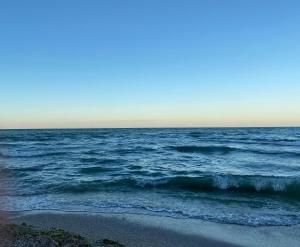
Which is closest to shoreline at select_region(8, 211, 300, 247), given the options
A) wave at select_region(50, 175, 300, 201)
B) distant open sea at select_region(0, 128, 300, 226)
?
distant open sea at select_region(0, 128, 300, 226)

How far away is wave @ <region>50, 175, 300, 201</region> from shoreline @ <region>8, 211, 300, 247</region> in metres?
3.96

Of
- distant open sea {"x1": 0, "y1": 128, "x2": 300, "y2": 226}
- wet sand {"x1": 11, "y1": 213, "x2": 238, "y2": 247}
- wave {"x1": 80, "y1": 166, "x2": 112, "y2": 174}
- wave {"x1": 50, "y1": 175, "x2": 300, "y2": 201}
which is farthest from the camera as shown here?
wave {"x1": 80, "y1": 166, "x2": 112, "y2": 174}

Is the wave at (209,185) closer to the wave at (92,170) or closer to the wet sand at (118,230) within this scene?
the wave at (92,170)

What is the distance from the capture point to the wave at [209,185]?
13812 millimetres

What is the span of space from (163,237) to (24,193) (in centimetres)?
684

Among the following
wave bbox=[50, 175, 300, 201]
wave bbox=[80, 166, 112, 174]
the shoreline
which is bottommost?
the shoreline

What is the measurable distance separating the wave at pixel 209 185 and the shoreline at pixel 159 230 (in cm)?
396

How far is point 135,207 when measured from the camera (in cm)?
1087

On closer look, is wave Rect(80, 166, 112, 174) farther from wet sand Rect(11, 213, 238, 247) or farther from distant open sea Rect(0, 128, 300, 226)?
wet sand Rect(11, 213, 238, 247)

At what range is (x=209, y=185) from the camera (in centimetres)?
1477

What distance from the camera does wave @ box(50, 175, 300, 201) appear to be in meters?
13.8

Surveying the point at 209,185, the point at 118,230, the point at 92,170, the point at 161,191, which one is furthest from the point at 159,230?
the point at 92,170

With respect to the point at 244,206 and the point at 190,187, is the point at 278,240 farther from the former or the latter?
the point at 190,187

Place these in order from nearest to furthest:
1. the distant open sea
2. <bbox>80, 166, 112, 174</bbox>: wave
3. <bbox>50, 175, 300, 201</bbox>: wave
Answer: the distant open sea, <bbox>50, 175, 300, 201</bbox>: wave, <bbox>80, 166, 112, 174</bbox>: wave
